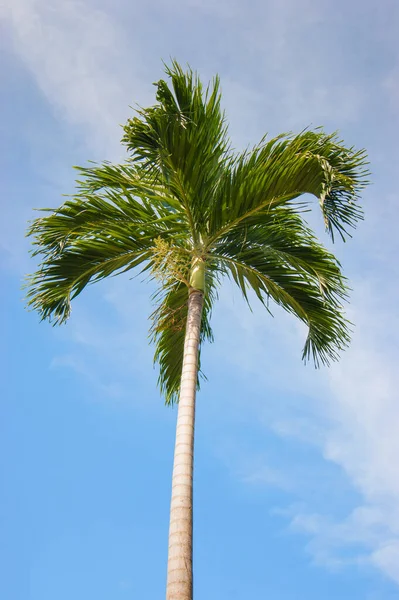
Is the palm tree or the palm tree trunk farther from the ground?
the palm tree

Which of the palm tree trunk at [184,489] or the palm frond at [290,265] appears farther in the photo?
the palm frond at [290,265]

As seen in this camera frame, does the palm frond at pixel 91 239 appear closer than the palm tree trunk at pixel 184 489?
No

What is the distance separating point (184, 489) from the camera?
5.51m

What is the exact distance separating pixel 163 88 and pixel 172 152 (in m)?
0.81

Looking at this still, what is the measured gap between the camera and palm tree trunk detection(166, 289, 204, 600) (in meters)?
4.89

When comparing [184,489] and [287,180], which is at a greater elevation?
[287,180]

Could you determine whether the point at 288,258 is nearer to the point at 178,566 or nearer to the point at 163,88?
the point at 163,88

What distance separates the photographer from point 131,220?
24.6 feet

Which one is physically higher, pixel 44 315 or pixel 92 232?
pixel 92 232

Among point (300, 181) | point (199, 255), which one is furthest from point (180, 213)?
point (300, 181)

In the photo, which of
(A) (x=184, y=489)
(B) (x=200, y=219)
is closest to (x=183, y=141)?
(B) (x=200, y=219)

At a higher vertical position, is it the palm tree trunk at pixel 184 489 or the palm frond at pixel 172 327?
the palm frond at pixel 172 327

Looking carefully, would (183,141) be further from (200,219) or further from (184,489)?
(184,489)

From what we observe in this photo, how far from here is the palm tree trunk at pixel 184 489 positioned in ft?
16.1
